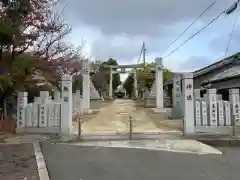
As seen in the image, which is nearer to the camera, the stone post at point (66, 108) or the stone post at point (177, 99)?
the stone post at point (66, 108)

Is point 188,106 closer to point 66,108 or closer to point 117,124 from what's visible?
point 66,108

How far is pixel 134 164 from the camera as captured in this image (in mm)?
8859

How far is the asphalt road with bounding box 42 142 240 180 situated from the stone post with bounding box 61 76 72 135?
3.04 meters

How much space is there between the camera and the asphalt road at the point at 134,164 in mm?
7605

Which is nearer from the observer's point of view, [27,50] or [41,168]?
[41,168]

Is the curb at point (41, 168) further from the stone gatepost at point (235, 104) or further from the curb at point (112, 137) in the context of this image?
the stone gatepost at point (235, 104)

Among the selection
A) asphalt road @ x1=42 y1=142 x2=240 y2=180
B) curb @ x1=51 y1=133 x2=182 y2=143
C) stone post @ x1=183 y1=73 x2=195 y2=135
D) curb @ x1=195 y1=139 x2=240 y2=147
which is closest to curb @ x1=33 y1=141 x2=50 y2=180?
asphalt road @ x1=42 y1=142 x2=240 y2=180

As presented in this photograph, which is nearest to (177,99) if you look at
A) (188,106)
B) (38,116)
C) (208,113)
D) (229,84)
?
(229,84)

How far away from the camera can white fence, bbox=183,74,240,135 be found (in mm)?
14625

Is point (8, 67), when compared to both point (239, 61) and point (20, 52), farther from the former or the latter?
point (239, 61)

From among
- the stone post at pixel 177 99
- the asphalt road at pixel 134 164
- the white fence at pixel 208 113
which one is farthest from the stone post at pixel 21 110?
the stone post at pixel 177 99

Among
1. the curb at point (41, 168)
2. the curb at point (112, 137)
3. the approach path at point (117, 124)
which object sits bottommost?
the curb at point (41, 168)

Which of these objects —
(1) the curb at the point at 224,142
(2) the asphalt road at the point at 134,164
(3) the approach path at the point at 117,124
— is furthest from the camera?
(3) the approach path at the point at 117,124

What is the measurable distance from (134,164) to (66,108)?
6.48m
